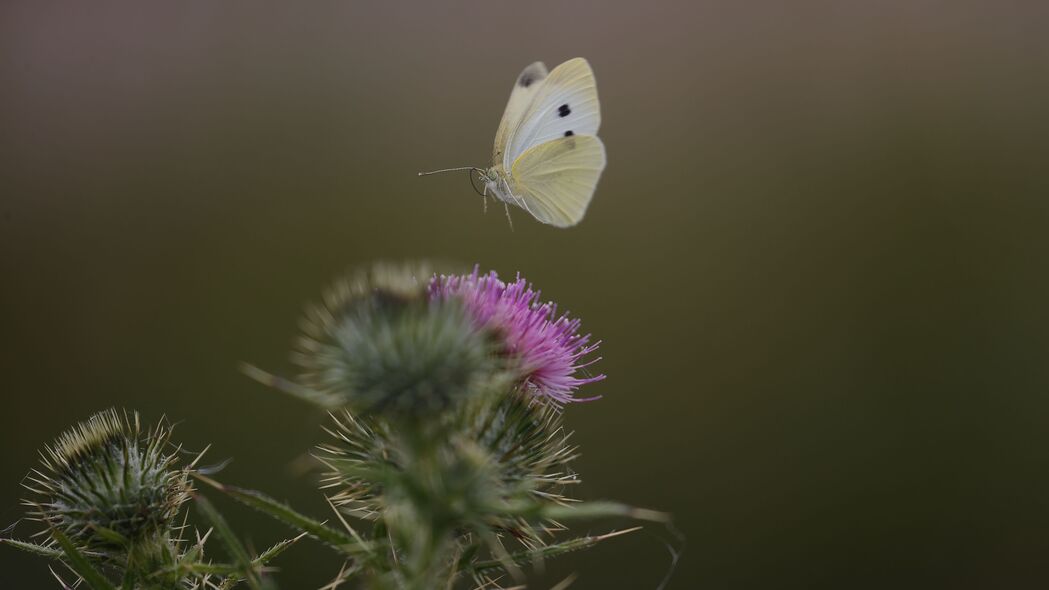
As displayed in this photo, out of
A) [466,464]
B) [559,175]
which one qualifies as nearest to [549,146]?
[559,175]

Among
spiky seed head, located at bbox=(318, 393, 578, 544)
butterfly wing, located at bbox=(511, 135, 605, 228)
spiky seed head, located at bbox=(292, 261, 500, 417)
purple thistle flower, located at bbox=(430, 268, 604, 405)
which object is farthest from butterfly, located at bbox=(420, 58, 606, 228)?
spiky seed head, located at bbox=(292, 261, 500, 417)

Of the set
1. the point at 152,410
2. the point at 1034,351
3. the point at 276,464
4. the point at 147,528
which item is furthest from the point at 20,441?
the point at 1034,351

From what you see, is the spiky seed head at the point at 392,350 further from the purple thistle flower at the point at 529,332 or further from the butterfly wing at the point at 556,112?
the butterfly wing at the point at 556,112

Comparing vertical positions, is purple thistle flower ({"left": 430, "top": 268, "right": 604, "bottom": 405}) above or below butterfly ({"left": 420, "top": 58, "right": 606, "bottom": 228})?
below

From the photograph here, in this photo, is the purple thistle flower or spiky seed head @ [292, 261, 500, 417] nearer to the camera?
spiky seed head @ [292, 261, 500, 417]

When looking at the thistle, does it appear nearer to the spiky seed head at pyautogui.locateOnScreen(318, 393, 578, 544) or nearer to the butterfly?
the spiky seed head at pyautogui.locateOnScreen(318, 393, 578, 544)

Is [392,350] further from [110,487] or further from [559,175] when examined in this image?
[559,175]
